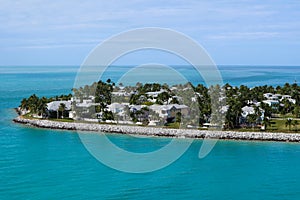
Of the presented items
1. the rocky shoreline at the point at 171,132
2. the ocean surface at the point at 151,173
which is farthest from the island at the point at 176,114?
the ocean surface at the point at 151,173

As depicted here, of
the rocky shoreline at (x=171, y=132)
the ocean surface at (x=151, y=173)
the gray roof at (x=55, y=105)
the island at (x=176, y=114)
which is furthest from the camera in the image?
the gray roof at (x=55, y=105)

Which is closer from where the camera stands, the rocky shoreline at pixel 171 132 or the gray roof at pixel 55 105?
the rocky shoreline at pixel 171 132

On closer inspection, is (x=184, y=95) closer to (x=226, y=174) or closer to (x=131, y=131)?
(x=131, y=131)

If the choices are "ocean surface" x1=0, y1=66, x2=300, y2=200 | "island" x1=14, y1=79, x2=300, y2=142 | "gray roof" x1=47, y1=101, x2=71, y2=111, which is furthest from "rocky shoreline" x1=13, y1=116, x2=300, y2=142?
"gray roof" x1=47, y1=101, x2=71, y2=111

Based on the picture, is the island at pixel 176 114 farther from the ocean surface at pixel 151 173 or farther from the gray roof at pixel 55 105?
the ocean surface at pixel 151 173

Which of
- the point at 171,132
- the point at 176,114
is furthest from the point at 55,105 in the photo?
the point at 171,132

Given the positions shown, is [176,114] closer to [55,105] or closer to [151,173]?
[55,105]
